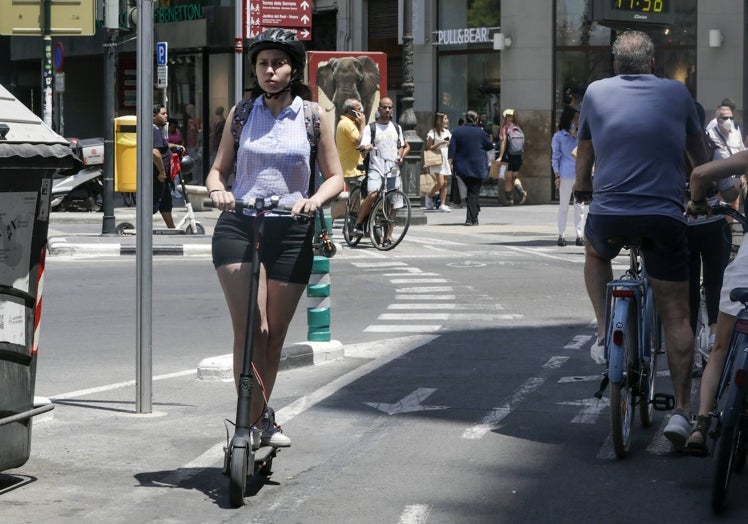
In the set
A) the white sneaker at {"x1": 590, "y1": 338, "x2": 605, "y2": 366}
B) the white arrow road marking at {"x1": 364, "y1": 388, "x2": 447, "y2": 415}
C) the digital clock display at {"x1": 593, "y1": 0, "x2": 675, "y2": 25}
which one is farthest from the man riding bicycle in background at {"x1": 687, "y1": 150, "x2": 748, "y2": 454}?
the digital clock display at {"x1": 593, "y1": 0, "x2": 675, "y2": 25}

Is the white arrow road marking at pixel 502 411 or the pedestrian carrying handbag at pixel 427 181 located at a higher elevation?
the pedestrian carrying handbag at pixel 427 181

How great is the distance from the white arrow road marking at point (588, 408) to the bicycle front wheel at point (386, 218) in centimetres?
1081

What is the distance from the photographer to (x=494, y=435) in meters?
7.45

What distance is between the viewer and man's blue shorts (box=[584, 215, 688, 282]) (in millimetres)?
6902

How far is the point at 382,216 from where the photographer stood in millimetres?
19344

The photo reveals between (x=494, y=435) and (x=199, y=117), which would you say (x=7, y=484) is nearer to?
(x=494, y=435)

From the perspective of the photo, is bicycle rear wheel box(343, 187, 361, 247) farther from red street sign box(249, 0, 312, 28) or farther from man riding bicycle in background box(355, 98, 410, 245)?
red street sign box(249, 0, 312, 28)

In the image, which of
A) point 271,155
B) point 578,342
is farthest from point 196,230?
point 271,155

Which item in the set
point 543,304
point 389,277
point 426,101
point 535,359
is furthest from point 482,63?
point 535,359

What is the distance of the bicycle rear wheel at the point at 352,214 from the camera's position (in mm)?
19656

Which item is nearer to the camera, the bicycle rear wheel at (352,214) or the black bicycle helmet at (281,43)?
the black bicycle helmet at (281,43)

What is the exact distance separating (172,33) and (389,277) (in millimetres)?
25183

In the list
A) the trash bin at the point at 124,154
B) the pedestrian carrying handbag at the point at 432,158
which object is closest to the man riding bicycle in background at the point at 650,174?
the trash bin at the point at 124,154

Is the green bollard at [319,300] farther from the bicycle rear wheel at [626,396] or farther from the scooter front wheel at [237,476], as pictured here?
the scooter front wheel at [237,476]
